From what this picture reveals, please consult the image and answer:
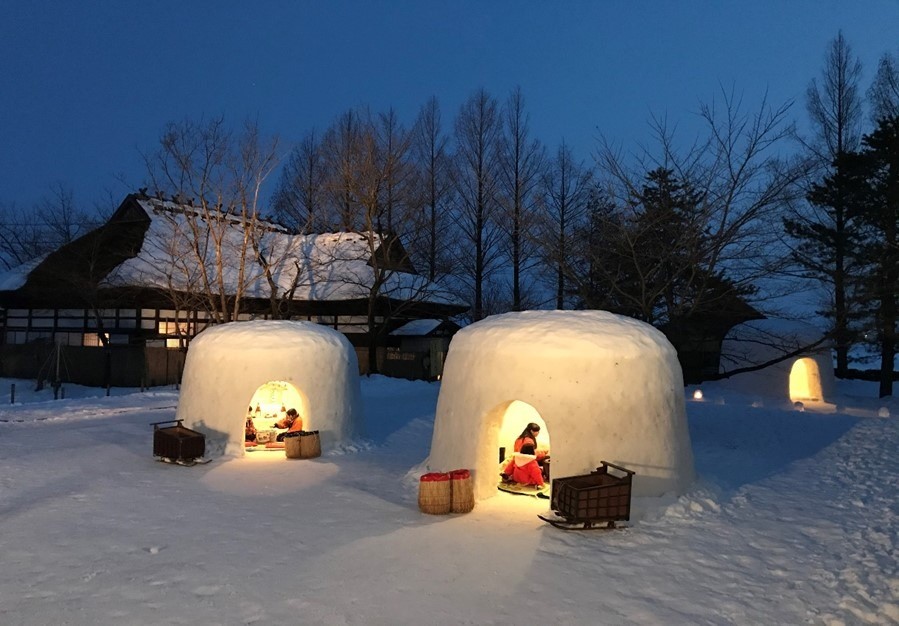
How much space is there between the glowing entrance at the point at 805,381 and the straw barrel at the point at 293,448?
57.5ft

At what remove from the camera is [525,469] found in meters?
9.55

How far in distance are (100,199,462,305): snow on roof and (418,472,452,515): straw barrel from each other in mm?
17244

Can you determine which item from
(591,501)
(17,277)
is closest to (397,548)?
(591,501)

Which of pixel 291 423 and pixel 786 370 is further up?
pixel 786 370

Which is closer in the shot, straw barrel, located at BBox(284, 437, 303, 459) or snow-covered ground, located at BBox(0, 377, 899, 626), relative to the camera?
snow-covered ground, located at BBox(0, 377, 899, 626)

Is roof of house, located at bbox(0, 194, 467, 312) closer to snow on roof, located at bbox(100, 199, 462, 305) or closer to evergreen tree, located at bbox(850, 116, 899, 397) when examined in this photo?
snow on roof, located at bbox(100, 199, 462, 305)

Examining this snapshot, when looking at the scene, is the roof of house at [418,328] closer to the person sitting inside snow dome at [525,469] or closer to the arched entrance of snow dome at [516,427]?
the arched entrance of snow dome at [516,427]

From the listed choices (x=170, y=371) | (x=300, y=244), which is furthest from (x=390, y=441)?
(x=300, y=244)

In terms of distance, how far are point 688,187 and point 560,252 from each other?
312 cm

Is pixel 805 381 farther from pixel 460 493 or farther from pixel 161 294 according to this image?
pixel 161 294

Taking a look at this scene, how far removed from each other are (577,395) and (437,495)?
225cm

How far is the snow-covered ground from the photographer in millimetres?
5371

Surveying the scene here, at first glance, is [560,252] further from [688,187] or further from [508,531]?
[508,531]

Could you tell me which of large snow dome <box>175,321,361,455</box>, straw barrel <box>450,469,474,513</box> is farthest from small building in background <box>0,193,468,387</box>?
straw barrel <box>450,469,474,513</box>
